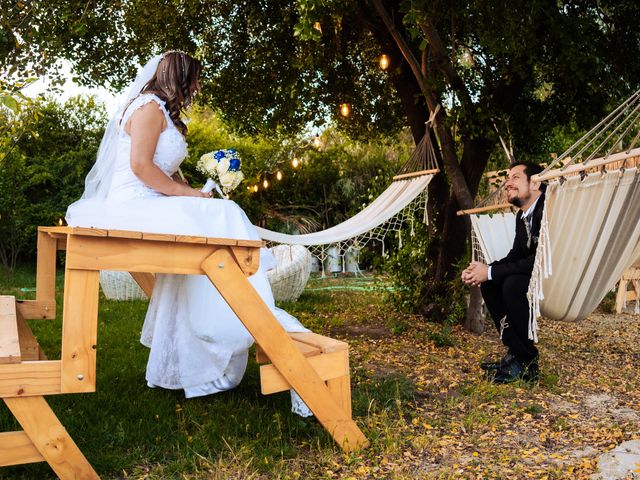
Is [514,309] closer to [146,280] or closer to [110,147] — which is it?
[146,280]

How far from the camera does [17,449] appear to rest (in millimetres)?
A: 1619

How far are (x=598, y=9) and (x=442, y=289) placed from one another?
2.19 metres

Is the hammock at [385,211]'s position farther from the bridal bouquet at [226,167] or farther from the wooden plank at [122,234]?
the wooden plank at [122,234]

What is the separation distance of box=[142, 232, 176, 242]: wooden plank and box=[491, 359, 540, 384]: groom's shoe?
6.40ft

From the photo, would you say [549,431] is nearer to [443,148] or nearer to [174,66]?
[174,66]

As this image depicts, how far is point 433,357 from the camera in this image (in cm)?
366

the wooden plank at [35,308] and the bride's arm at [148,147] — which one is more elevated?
the bride's arm at [148,147]

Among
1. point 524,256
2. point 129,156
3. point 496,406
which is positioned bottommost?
point 496,406

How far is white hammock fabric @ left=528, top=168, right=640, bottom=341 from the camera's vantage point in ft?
8.77

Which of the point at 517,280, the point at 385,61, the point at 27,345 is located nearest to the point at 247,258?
the point at 27,345

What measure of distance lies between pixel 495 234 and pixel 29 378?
2.85 metres

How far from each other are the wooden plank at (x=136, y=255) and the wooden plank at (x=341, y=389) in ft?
1.79

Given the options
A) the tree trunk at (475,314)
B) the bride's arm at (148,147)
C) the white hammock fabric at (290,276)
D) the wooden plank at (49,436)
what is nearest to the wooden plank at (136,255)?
the wooden plank at (49,436)

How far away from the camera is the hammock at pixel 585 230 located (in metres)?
2.63
